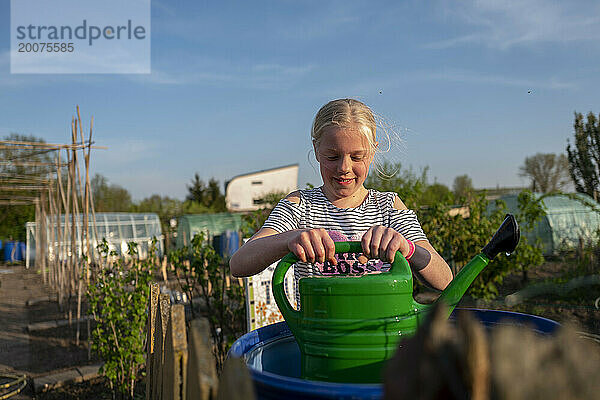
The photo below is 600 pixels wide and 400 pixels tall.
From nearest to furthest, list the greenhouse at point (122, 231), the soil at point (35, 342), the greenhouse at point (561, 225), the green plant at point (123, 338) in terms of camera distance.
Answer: the green plant at point (123, 338), the soil at point (35, 342), the greenhouse at point (561, 225), the greenhouse at point (122, 231)

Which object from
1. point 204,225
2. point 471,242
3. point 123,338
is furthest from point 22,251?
point 471,242

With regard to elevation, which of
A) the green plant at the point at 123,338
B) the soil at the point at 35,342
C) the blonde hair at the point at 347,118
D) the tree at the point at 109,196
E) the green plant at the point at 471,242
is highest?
the tree at the point at 109,196

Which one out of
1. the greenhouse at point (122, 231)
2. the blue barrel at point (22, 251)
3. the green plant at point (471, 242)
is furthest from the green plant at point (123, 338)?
the blue barrel at point (22, 251)

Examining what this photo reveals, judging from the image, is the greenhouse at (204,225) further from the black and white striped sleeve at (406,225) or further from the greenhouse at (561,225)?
the black and white striped sleeve at (406,225)

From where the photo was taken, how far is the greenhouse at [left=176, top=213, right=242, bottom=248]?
21.3 metres

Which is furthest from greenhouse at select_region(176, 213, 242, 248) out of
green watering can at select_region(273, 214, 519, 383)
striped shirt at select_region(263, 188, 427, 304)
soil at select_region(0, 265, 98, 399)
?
green watering can at select_region(273, 214, 519, 383)

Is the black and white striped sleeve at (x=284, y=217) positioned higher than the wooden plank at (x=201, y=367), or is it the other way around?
the black and white striped sleeve at (x=284, y=217)

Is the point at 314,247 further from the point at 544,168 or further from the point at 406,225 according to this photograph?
the point at 544,168

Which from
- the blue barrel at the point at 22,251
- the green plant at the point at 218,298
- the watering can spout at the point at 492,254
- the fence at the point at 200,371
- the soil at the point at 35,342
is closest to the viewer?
the fence at the point at 200,371

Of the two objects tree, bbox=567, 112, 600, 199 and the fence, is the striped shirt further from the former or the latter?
tree, bbox=567, 112, 600, 199

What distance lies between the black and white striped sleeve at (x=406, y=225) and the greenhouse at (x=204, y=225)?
1978 cm

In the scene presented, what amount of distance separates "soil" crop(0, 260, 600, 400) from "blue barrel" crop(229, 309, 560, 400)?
433cm

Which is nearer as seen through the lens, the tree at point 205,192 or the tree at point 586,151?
the tree at point 586,151

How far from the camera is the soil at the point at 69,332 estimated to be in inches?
204
